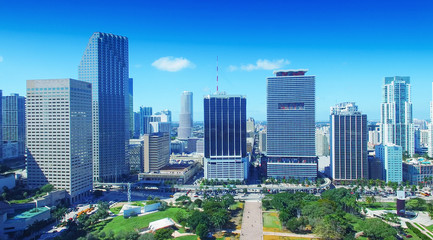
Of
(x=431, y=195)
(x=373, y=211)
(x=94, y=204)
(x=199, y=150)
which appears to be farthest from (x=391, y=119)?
(x=94, y=204)

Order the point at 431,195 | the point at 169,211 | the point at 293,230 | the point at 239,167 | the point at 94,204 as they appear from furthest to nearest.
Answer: the point at 239,167
the point at 431,195
the point at 94,204
the point at 169,211
the point at 293,230

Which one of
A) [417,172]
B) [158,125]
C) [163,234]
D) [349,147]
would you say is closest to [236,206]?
[163,234]

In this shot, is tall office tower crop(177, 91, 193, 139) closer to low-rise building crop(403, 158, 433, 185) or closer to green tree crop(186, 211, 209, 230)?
low-rise building crop(403, 158, 433, 185)

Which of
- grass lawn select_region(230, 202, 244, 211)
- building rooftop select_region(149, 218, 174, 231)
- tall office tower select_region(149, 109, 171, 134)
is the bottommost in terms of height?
grass lawn select_region(230, 202, 244, 211)

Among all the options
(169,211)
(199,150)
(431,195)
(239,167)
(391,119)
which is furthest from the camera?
(199,150)

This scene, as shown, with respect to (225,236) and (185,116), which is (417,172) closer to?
(225,236)

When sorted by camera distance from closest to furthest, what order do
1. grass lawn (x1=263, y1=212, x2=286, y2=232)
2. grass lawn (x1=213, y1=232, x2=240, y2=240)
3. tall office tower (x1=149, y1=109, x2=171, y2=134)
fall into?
grass lawn (x1=213, y1=232, x2=240, y2=240) → grass lawn (x1=263, y1=212, x2=286, y2=232) → tall office tower (x1=149, y1=109, x2=171, y2=134)

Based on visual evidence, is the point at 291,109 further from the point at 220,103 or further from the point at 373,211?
the point at 373,211

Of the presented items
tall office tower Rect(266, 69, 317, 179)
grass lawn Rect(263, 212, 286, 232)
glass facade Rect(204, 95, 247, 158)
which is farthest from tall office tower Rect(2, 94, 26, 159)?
grass lawn Rect(263, 212, 286, 232)
